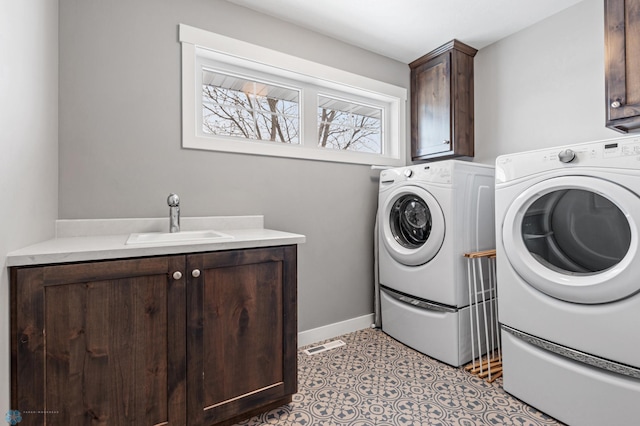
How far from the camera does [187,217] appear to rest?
70.4 inches

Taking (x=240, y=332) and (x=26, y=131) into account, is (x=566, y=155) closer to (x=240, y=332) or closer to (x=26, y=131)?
(x=240, y=332)

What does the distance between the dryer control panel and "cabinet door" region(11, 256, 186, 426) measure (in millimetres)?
1625

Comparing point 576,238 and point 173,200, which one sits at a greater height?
point 173,200

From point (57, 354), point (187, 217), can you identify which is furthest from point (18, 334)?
point (187, 217)

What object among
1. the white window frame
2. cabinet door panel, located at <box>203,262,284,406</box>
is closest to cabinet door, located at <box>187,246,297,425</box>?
cabinet door panel, located at <box>203,262,284,406</box>

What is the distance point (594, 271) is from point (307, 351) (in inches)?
66.7

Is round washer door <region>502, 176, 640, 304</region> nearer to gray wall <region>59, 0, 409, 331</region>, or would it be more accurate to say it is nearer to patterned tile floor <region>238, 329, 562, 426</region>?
patterned tile floor <region>238, 329, 562, 426</region>

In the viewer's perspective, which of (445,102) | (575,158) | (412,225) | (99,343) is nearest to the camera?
(99,343)

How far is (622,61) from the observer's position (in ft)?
5.06

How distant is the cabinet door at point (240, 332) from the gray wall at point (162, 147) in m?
0.66

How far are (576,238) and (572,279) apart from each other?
9.8 inches

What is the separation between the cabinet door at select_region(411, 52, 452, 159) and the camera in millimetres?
2477

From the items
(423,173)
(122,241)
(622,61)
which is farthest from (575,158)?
(122,241)

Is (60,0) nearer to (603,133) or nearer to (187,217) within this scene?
(187,217)
